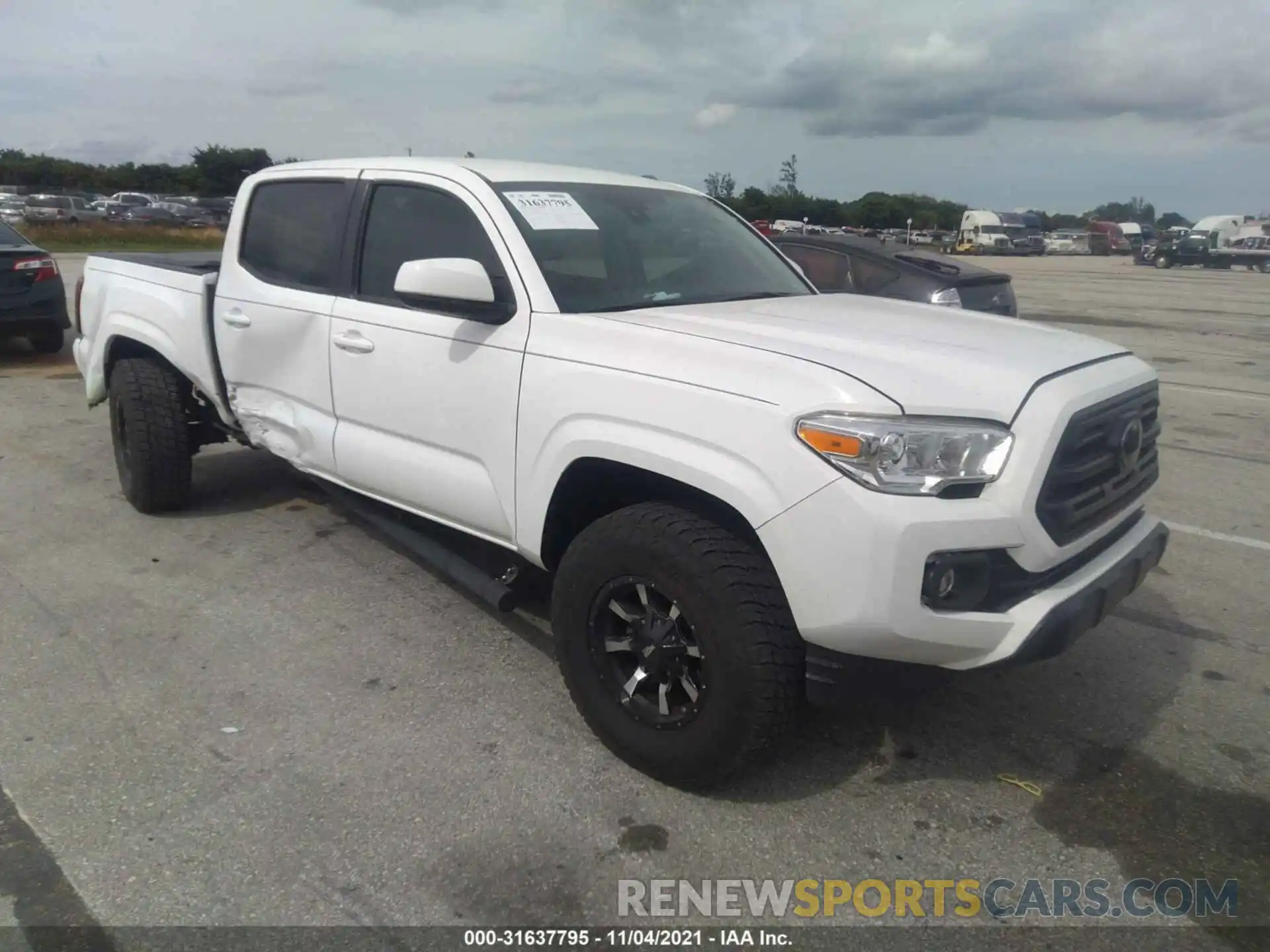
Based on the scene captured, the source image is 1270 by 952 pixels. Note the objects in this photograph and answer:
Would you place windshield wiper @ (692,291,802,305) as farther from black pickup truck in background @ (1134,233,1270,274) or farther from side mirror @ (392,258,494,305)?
black pickup truck in background @ (1134,233,1270,274)

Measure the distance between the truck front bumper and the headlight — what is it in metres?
0.06

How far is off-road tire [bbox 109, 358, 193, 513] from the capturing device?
5.18m

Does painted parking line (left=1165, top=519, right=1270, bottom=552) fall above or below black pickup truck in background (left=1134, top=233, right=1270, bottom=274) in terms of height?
below

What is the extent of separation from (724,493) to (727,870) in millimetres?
1025

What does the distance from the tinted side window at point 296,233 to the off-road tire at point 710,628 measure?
196 cm

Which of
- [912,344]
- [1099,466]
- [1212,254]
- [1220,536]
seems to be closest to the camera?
[1099,466]

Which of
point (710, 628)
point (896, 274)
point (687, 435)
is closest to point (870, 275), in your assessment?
point (896, 274)

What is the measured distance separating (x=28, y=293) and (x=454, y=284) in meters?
8.57

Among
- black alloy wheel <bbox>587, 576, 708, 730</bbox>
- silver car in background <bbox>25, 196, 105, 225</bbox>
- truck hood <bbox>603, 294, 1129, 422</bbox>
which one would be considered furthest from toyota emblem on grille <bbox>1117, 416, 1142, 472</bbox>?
silver car in background <bbox>25, 196, 105, 225</bbox>

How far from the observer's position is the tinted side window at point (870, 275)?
27.9 ft

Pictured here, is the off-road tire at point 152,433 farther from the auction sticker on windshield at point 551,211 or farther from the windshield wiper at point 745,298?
the windshield wiper at point 745,298

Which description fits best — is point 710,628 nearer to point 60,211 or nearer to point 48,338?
point 48,338

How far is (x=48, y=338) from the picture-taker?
10.4 m

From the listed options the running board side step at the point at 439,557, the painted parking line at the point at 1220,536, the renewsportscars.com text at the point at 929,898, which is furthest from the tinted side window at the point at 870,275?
the renewsportscars.com text at the point at 929,898
